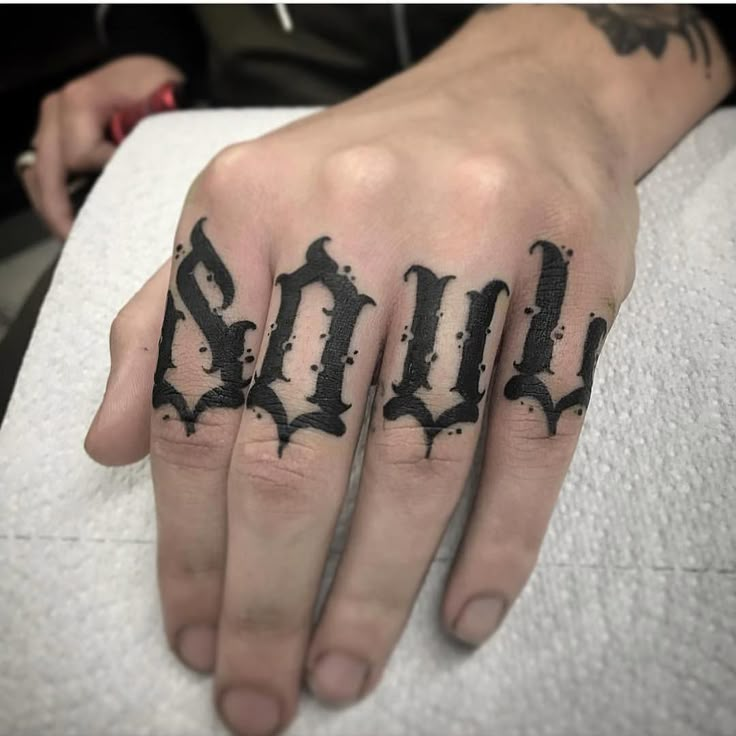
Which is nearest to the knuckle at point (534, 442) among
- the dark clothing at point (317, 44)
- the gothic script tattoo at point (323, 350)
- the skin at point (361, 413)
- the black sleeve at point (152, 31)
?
the skin at point (361, 413)

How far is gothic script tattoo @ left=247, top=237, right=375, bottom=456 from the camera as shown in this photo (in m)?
0.42

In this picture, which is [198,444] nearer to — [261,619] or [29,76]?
[261,619]

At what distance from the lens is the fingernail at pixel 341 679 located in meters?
0.41

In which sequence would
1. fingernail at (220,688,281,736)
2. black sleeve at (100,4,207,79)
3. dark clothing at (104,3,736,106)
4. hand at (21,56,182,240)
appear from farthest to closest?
1. black sleeve at (100,4,207,79)
2. hand at (21,56,182,240)
3. dark clothing at (104,3,736,106)
4. fingernail at (220,688,281,736)

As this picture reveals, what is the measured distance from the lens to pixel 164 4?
1.10 m

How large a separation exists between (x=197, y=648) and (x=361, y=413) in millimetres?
196

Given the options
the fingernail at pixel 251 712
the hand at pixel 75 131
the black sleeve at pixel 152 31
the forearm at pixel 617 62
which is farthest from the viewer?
the black sleeve at pixel 152 31

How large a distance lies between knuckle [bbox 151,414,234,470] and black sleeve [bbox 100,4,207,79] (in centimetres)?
94

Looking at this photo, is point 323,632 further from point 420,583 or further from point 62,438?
point 62,438

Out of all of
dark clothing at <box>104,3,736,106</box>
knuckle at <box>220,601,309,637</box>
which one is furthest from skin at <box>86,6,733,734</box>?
dark clothing at <box>104,3,736,106</box>

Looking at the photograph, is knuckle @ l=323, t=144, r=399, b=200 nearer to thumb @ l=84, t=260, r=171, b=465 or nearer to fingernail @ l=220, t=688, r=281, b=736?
thumb @ l=84, t=260, r=171, b=465

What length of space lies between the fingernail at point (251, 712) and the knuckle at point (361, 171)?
35cm

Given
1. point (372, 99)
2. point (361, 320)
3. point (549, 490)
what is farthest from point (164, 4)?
point (549, 490)

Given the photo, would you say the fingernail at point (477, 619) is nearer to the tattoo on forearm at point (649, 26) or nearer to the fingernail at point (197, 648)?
the fingernail at point (197, 648)
